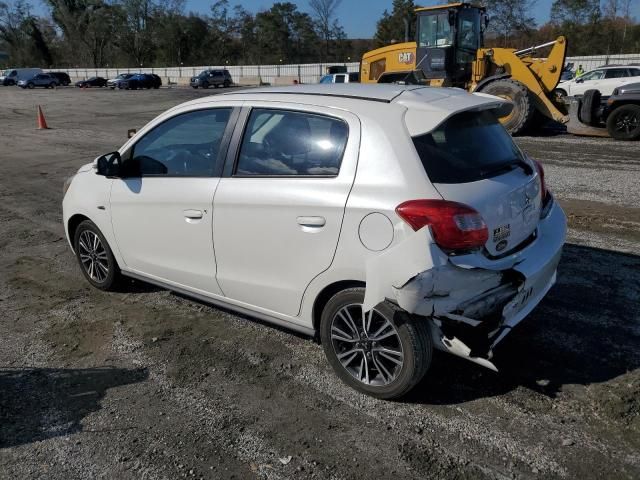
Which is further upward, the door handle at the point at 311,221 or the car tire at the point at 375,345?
the door handle at the point at 311,221

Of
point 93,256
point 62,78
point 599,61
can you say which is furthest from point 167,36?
point 93,256

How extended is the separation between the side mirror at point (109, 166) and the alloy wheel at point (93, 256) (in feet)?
2.32

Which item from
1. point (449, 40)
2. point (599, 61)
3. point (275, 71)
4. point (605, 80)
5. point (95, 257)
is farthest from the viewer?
point (275, 71)

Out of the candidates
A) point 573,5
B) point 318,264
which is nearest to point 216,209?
point 318,264

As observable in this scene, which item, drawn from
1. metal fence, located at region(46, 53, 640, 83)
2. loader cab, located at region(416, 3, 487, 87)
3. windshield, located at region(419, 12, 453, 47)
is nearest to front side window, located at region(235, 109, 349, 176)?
loader cab, located at region(416, 3, 487, 87)

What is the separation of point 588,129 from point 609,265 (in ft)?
33.1

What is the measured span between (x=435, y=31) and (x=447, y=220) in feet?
46.3

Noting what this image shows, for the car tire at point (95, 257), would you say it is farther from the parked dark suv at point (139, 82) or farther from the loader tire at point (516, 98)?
the parked dark suv at point (139, 82)

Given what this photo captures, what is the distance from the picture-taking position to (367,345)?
339 cm

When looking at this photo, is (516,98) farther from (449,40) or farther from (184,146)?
(184,146)

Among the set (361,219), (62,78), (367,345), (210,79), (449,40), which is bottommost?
(367,345)

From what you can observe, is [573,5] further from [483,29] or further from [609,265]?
[609,265]

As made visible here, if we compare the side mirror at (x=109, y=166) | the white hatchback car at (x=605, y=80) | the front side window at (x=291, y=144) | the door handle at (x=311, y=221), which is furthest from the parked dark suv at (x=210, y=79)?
the door handle at (x=311, y=221)

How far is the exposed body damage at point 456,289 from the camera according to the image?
294 cm
